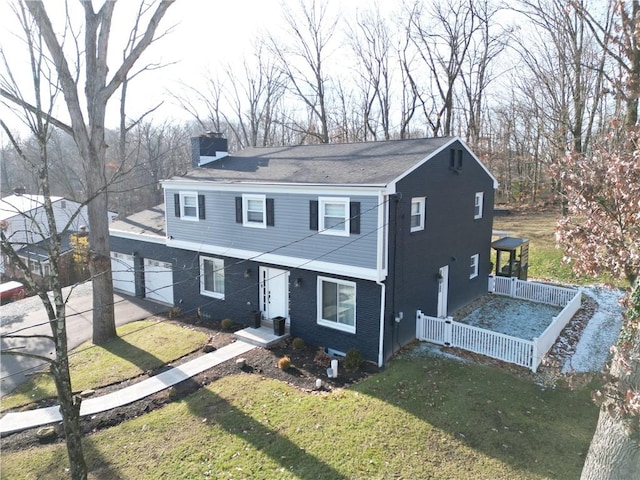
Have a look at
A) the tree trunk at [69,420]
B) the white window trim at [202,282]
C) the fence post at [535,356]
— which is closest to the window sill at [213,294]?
the white window trim at [202,282]

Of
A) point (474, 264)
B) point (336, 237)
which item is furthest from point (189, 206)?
point (474, 264)

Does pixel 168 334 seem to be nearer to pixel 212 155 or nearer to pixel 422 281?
pixel 212 155

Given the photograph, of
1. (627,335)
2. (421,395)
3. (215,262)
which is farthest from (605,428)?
(215,262)

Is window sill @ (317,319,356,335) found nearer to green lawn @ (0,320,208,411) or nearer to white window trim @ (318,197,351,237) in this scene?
white window trim @ (318,197,351,237)

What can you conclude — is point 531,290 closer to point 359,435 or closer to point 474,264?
point 474,264

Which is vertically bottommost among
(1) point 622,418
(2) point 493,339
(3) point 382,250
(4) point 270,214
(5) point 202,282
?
(2) point 493,339

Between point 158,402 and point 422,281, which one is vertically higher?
point 422,281

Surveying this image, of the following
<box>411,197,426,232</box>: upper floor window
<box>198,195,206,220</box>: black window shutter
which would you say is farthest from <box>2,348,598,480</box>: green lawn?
<box>198,195,206,220</box>: black window shutter
